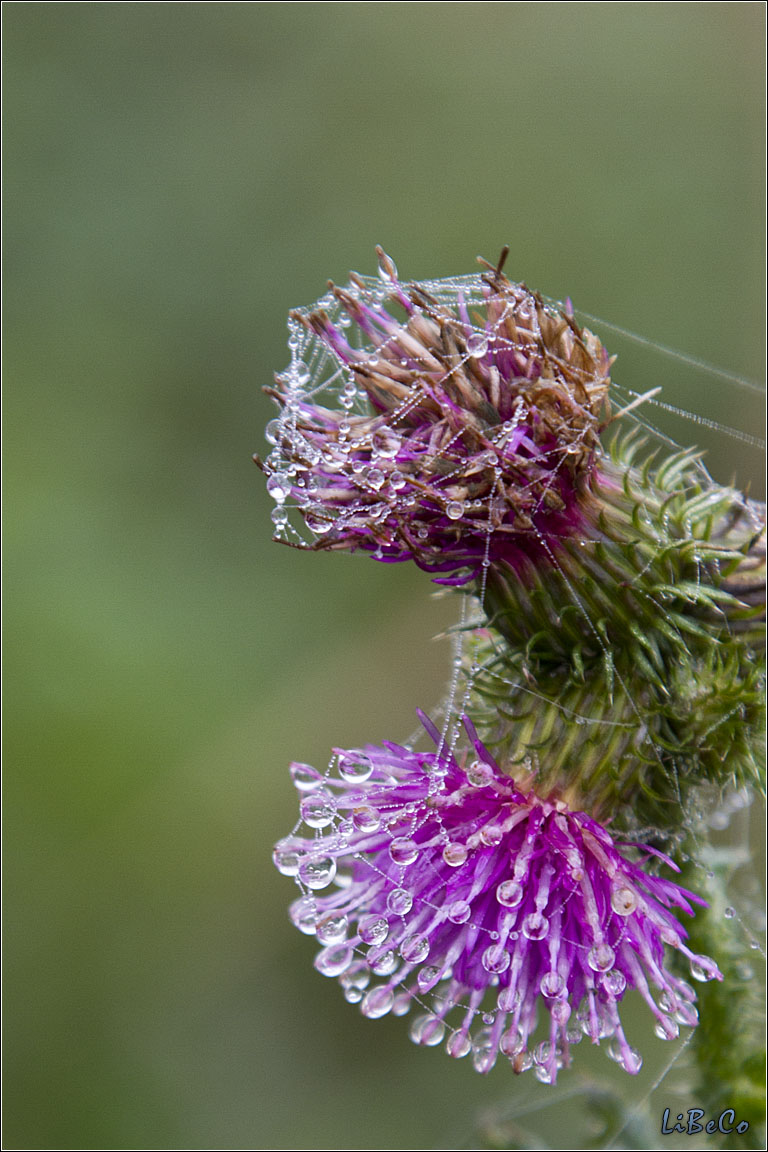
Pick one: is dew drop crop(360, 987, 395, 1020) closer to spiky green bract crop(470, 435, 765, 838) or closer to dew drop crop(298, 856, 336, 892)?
dew drop crop(298, 856, 336, 892)

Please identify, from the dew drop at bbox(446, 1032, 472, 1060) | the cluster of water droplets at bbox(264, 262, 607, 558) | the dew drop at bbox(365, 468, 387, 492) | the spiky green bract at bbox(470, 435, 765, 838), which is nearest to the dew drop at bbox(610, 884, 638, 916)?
the spiky green bract at bbox(470, 435, 765, 838)

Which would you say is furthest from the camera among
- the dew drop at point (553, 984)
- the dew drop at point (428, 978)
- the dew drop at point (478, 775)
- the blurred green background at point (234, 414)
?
the blurred green background at point (234, 414)

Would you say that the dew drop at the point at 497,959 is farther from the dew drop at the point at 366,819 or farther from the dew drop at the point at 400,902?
the dew drop at the point at 366,819

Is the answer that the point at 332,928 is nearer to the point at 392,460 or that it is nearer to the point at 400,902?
the point at 400,902

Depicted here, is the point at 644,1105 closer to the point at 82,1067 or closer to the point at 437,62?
the point at 82,1067

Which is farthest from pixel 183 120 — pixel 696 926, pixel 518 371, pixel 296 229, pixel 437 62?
pixel 696 926

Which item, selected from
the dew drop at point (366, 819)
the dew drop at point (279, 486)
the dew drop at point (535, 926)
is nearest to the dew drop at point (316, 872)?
the dew drop at point (366, 819)

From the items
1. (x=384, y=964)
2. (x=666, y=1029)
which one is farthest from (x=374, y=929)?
(x=666, y=1029)
